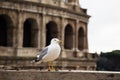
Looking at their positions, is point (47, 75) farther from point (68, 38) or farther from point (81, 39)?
point (81, 39)

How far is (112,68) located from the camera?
67.3 meters

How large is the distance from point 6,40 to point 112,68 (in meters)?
41.8

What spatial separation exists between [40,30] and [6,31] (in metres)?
2.68

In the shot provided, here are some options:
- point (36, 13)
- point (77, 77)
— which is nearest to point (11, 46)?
point (36, 13)

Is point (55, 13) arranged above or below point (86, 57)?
above

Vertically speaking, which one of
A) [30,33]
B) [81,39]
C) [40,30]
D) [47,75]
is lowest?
[47,75]

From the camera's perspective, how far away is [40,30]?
28953 mm

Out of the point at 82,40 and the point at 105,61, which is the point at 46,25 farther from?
the point at 105,61

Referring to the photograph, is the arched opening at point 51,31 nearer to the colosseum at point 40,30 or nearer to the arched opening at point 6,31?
the colosseum at point 40,30

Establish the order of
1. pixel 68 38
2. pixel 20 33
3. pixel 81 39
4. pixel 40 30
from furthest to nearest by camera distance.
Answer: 1. pixel 81 39
2. pixel 68 38
3. pixel 40 30
4. pixel 20 33

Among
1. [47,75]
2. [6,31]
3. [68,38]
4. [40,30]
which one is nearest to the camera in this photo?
[47,75]

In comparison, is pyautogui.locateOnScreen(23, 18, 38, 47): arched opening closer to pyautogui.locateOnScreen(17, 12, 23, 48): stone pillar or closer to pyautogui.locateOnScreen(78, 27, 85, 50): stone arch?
pyautogui.locateOnScreen(17, 12, 23, 48): stone pillar

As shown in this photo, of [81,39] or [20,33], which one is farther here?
[81,39]

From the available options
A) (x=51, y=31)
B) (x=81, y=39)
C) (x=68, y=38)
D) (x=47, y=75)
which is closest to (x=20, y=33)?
(x=51, y=31)
